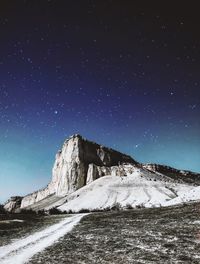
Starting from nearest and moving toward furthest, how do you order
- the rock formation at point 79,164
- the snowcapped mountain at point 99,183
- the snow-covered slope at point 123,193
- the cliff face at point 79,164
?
the snow-covered slope at point 123,193, the snowcapped mountain at point 99,183, the cliff face at point 79,164, the rock formation at point 79,164

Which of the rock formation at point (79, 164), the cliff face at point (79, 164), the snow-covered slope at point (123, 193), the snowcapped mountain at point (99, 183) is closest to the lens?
the snow-covered slope at point (123, 193)

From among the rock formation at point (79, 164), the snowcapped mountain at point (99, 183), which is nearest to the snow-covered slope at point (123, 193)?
the snowcapped mountain at point (99, 183)

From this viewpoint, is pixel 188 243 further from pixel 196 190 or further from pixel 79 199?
pixel 79 199

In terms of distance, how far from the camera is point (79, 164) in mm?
149125

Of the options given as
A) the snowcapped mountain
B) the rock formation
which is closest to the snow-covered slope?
the snowcapped mountain

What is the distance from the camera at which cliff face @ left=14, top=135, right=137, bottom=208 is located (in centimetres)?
14300

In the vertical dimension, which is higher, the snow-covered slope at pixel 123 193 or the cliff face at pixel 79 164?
the cliff face at pixel 79 164

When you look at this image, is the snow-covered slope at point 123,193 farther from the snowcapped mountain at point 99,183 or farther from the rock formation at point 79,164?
the rock formation at point 79,164

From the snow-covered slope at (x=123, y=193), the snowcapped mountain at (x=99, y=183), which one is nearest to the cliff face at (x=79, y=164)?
the snowcapped mountain at (x=99, y=183)

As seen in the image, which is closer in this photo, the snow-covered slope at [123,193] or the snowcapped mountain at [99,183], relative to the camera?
the snow-covered slope at [123,193]

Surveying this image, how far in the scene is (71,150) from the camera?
6161 inches

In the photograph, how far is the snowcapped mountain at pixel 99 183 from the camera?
91625mm

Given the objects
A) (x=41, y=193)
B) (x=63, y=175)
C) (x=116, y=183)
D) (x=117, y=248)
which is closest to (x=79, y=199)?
(x=116, y=183)

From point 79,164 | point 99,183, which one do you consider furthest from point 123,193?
point 79,164
